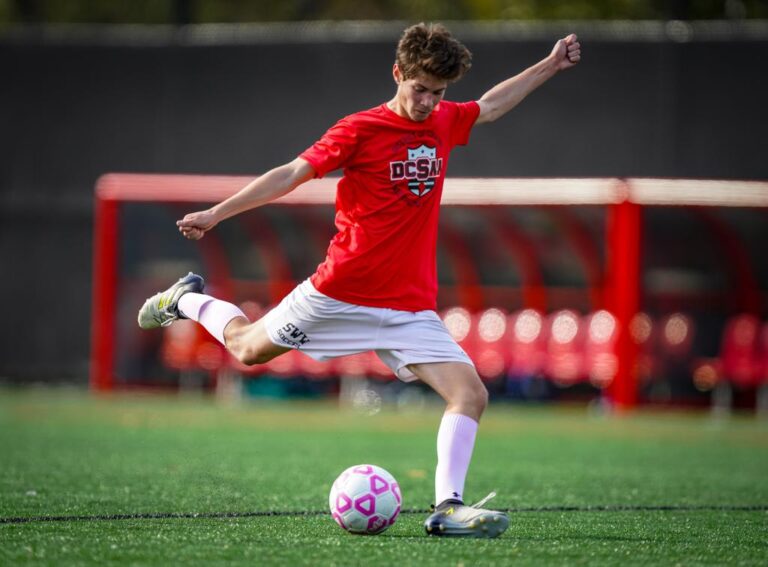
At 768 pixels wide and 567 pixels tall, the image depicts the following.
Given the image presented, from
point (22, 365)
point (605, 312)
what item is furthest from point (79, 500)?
point (22, 365)

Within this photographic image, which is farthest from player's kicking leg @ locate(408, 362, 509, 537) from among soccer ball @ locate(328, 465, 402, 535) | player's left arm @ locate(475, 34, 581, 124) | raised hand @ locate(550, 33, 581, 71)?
raised hand @ locate(550, 33, 581, 71)

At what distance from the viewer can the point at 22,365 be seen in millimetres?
21266

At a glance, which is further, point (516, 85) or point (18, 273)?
point (18, 273)

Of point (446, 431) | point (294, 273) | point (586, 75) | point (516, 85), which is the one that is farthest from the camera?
point (294, 273)

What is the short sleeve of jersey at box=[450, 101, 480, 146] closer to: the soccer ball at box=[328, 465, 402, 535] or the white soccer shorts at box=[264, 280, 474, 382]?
the white soccer shorts at box=[264, 280, 474, 382]

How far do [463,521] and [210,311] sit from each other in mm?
1848

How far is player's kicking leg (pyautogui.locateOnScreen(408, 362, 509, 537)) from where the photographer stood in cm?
624

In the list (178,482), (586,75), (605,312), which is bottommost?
(178,482)

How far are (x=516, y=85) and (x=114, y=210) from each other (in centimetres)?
1288

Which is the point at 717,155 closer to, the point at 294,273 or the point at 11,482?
the point at 294,273

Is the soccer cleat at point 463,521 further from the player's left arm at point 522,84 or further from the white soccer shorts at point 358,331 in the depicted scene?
the player's left arm at point 522,84

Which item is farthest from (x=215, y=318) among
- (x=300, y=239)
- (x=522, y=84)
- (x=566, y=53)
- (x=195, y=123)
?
(x=195, y=123)

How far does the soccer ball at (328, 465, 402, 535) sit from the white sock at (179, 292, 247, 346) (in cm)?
112

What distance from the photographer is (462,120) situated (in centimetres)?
689
